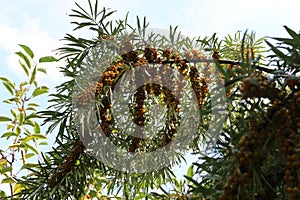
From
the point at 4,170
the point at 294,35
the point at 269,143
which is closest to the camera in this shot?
the point at 269,143

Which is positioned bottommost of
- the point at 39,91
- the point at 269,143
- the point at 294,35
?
the point at 269,143

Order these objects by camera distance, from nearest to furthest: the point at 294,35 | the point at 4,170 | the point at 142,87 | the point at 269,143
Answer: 1. the point at 269,143
2. the point at 294,35
3. the point at 142,87
4. the point at 4,170

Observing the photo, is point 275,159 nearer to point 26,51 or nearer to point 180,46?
point 180,46

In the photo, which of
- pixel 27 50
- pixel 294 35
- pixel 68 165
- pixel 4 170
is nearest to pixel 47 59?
pixel 27 50

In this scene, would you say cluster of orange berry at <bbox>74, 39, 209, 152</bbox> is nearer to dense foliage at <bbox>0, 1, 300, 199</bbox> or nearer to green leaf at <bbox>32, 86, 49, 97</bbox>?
dense foliage at <bbox>0, 1, 300, 199</bbox>

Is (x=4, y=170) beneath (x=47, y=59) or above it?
beneath

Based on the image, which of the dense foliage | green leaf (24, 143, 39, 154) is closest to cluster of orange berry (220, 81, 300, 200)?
the dense foliage

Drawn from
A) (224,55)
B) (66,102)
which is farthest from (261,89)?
(224,55)

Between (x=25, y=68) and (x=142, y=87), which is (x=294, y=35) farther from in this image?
(x=25, y=68)

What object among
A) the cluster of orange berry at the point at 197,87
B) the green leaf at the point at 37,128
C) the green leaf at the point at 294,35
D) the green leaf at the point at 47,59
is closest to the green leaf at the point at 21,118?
the green leaf at the point at 37,128
